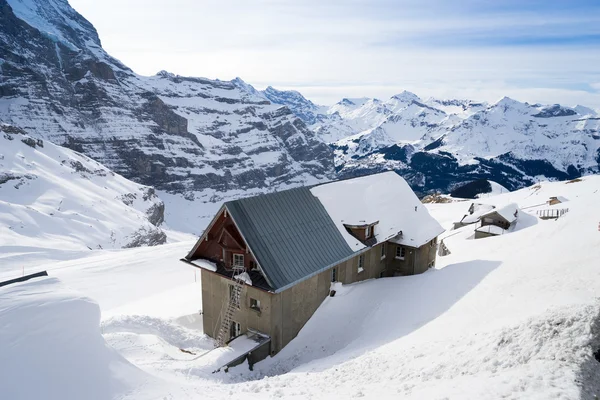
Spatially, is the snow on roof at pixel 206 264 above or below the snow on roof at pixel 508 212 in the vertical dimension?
above

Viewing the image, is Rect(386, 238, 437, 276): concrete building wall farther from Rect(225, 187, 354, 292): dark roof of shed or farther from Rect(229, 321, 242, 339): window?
Rect(229, 321, 242, 339): window

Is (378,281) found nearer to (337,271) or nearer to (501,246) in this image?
(337,271)

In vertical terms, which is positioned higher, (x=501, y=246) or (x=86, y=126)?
(x=86, y=126)

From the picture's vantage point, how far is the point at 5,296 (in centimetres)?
1430

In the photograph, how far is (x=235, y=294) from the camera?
76.1 ft

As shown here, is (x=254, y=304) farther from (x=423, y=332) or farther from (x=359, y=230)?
(x=423, y=332)

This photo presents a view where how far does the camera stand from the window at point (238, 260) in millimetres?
23089

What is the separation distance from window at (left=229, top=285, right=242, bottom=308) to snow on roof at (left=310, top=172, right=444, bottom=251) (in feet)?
26.7

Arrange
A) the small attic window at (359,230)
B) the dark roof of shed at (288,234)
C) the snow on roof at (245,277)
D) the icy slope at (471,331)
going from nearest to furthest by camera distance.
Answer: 1. the icy slope at (471,331)
2. the snow on roof at (245,277)
3. the dark roof of shed at (288,234)
4. the small attic window at (359,230)

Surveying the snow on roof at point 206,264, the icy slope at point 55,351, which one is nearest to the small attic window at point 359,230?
the snow on roof at point 206,264

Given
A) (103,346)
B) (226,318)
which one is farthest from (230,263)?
(103,346)

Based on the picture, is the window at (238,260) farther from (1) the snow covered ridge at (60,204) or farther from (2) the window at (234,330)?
(1) the snow covered ridge at (60,204)

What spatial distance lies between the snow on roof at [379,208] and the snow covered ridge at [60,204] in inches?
1583

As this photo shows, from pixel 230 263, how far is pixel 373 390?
12.5 m
